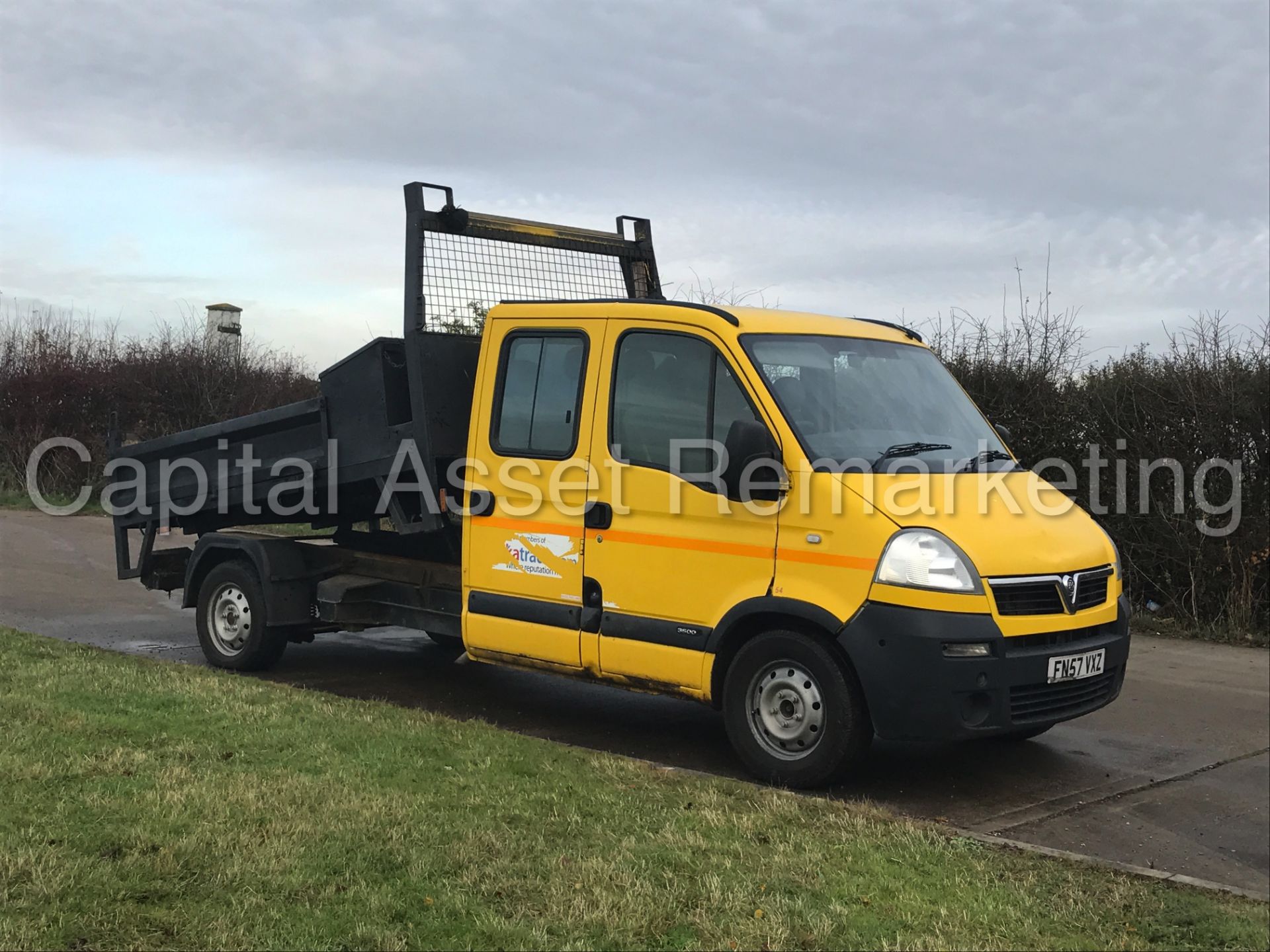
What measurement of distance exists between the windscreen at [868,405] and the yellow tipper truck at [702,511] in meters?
0.02

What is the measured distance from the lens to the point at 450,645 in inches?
414

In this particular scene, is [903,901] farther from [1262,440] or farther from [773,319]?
[1262,440]

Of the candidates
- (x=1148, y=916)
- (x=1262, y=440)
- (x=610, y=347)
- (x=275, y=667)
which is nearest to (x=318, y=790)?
(x=610, y=347)

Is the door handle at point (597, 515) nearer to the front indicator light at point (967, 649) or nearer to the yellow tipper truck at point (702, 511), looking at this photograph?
the yellow tipper truck at point (702, 511)

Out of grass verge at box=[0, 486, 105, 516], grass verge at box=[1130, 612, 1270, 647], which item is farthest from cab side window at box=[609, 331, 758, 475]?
grass verge at box=[0, 486, 105, 516]

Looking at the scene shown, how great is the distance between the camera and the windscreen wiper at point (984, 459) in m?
6.57

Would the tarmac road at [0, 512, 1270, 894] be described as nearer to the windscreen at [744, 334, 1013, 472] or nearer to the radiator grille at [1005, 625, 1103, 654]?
the radiator grille at [1005, 625, 1103, 654]

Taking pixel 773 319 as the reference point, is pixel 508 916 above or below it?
below

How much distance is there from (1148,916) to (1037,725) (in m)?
1.76

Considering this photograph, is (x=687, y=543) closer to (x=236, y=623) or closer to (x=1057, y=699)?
(x=1057, y=699)

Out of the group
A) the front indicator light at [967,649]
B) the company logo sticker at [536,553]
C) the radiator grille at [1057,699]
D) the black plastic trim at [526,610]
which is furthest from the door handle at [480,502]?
the radiator grille at [1057,699]

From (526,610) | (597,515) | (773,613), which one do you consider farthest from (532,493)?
(773,613)

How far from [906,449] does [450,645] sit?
5.18m

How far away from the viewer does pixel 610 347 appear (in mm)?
7012
